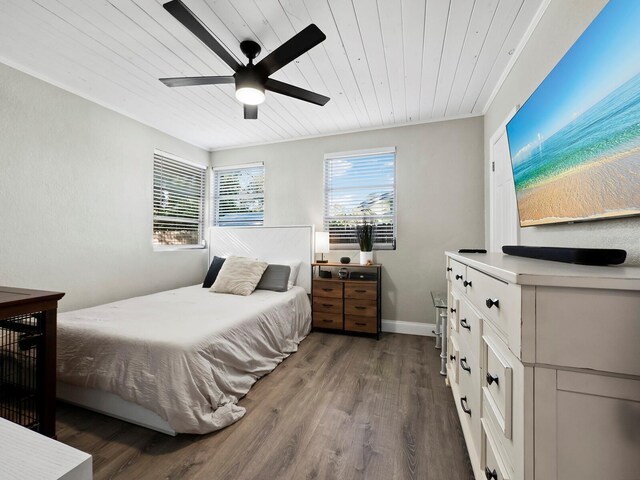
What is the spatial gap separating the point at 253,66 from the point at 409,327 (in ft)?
10.3

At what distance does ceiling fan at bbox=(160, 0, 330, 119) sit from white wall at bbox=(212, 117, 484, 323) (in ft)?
5.36

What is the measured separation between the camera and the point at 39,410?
1.51 meters

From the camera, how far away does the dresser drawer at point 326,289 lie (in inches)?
135

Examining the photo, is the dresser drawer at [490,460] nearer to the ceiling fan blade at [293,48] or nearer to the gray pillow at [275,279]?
the ceiling fan blade at [293,48]

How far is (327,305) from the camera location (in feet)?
11.4

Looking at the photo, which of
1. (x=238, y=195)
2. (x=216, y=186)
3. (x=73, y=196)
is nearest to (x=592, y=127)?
(x=73, y=196)

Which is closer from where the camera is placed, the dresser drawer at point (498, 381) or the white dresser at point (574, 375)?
the white dresser at point (574, 375)

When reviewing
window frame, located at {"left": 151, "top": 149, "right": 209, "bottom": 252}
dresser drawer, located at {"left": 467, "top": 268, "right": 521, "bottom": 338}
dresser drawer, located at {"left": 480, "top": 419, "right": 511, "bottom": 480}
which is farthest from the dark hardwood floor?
window frame, located at {"left": 151, "top": 149, "right": 209, "bottom": 252}

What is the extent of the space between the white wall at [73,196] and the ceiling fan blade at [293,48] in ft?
6.80

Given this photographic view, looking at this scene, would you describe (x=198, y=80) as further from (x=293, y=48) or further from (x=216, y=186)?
(x=216, y=186)

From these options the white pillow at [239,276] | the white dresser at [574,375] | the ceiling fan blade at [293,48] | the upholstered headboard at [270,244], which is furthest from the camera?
the upholstered headboard at [270,244]

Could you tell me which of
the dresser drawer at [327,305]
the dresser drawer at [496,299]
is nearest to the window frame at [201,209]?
the dresser drawer at [327,305]

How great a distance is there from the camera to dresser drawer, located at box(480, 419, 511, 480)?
0.88 m

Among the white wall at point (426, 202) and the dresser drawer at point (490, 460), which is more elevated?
the white wall at point (426, 202)
